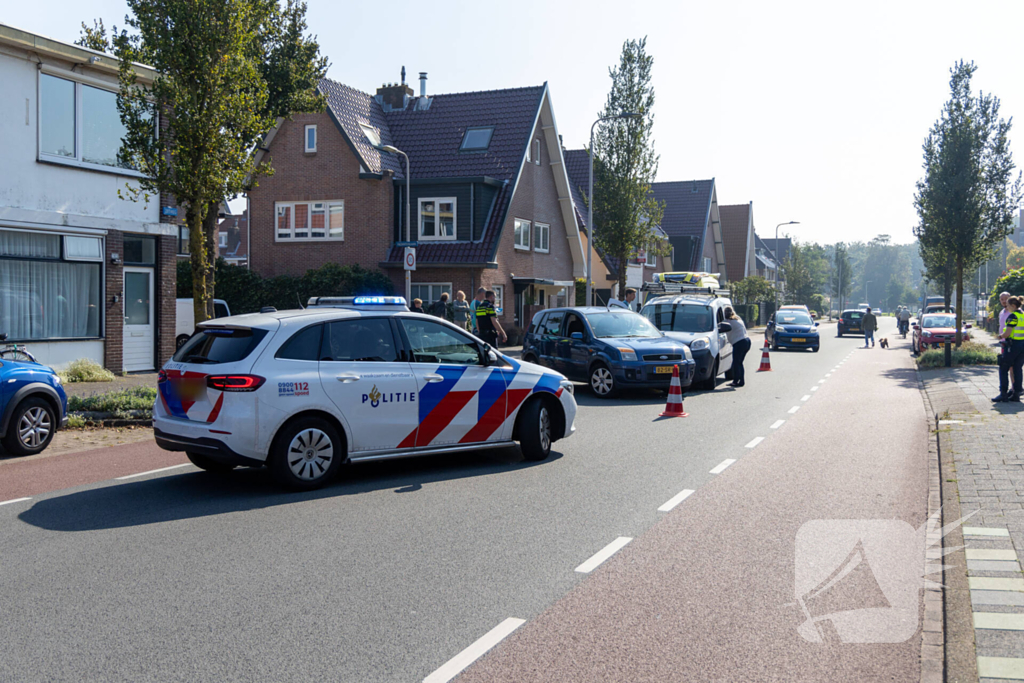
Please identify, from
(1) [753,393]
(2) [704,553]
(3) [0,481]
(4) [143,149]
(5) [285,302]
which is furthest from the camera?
(5) [285,302]

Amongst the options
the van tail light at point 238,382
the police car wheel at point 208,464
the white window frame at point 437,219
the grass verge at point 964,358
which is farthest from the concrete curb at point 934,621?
the white window frame at point 437,219

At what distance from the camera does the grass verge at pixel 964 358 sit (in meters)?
22.6

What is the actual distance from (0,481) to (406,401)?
3840mm

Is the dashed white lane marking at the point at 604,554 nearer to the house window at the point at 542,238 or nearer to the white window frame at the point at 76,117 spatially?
the white window frame at the point at 76,117

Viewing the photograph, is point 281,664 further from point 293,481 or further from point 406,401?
point 406,401

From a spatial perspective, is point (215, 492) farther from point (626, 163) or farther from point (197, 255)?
point (626, 163)

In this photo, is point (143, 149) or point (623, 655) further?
point (143, 149)

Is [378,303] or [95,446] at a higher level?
[378,303]

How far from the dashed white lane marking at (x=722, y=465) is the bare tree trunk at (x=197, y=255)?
27.3ft

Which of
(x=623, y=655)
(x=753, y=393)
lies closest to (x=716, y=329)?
(x=753, y=393)

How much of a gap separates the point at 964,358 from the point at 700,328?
8.54 metres

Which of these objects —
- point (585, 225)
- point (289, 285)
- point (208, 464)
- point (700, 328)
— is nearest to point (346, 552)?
point (208, 464)

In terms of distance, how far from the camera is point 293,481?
7.73 m

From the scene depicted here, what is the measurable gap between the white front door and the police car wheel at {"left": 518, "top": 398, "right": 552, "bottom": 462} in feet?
38.2
